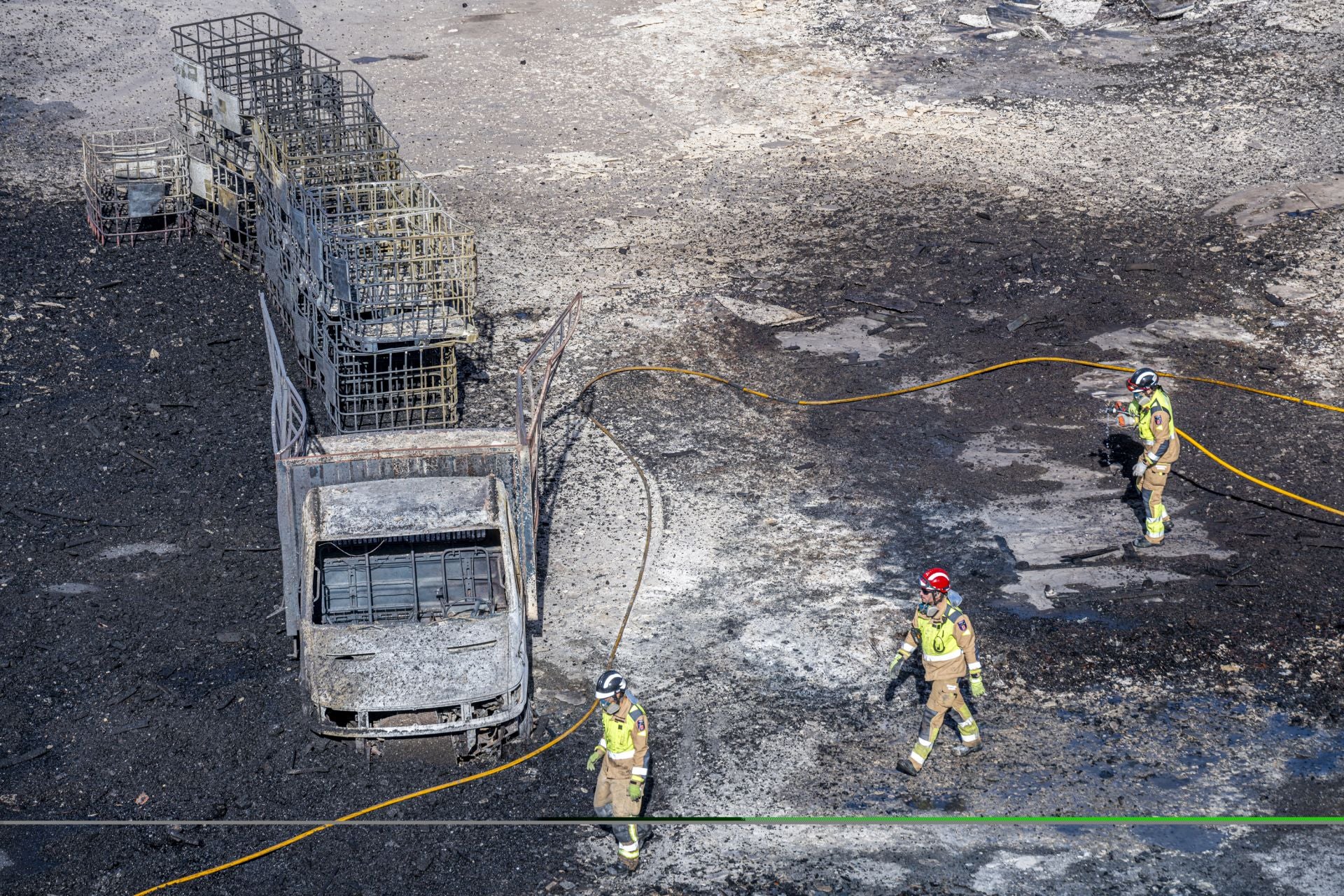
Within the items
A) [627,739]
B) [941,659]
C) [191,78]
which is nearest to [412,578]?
[627,739]

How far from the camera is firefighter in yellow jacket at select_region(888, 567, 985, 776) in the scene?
1041 cm

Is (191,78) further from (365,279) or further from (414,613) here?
(414,613)

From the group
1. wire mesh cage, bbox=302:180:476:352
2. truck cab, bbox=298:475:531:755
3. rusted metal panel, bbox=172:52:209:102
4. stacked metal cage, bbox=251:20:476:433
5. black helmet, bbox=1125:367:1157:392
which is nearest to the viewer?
truck cab, bbox=298:475:531:755

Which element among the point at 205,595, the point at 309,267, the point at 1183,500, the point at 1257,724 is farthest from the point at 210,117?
the point at 1257,724

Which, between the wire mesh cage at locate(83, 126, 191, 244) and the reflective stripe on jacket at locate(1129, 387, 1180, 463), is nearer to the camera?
the reflective stripe on jacket at locate(1129, 387, 1180, 463)

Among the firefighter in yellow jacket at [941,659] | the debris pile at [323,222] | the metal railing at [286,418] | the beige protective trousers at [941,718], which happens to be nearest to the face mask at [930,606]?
the firefighter in yellow jacket at [941,659]

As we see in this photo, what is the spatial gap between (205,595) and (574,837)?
4.75 meters

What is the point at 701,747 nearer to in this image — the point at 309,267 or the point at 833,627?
the point at 833,627

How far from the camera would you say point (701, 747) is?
10727 mm

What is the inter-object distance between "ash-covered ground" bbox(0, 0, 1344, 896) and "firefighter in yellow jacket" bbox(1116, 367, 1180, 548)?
324 millimetres

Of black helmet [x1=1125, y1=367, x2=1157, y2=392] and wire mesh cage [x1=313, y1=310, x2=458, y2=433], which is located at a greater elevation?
black helmet [x1=1125, y1=367, x2=1157, y2=392]

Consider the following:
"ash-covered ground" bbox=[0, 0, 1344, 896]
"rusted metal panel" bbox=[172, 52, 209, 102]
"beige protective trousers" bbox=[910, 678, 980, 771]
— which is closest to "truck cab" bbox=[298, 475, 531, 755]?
"ash-covered ground" bbox=[0, 0, 1344, 896]

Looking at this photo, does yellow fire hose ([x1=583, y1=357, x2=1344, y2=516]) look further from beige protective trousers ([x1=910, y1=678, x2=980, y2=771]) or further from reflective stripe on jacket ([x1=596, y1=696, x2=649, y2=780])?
reflective stripe on jacket ([x1=596, y1=696, x2=649, y2=780])

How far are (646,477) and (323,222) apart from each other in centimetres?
497
